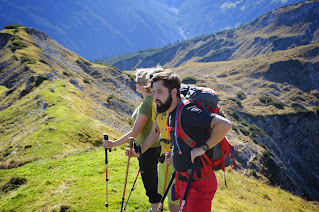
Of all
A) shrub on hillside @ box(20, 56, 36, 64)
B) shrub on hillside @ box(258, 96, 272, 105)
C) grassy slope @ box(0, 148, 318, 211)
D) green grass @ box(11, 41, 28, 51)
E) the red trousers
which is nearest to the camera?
the red trousers

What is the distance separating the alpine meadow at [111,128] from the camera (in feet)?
35.0

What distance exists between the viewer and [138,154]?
5461 millimetres

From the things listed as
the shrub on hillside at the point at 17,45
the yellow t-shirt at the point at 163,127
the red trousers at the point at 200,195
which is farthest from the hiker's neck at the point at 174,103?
the shrub on hillside at the point at 17,45

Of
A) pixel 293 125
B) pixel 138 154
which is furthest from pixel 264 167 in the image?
pixel 138 154

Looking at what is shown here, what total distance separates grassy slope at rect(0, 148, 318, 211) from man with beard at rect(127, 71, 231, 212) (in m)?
4.62

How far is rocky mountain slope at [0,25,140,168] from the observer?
757 inches

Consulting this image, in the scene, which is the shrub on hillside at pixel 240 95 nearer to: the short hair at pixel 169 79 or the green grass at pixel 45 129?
the green grass at pixel 45 129

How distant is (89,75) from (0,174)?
210 feet

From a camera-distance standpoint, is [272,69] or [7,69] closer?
[7,69]

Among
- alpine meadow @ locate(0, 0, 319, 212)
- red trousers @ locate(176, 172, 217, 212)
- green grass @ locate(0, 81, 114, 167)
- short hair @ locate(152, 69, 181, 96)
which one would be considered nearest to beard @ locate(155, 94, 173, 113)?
short hair @ locate(152, 69, 181, 96)

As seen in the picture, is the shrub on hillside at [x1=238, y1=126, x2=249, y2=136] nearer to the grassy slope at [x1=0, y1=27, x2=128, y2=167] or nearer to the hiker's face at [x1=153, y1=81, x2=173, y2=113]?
the grassy slope at [x1=0, y1=27, x2=128, y2=167]

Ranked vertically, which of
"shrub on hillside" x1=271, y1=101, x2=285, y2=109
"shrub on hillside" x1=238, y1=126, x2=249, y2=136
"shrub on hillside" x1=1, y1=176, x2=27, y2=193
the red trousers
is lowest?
"shrub on hillside" x1=1, y1=176, x2=27, y2=193

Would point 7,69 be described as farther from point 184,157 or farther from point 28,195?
point 184,157

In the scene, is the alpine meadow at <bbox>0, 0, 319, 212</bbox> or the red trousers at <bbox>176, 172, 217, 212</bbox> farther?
the alpine meadow at <bbox>0, 0, 319, 212</bbox>
